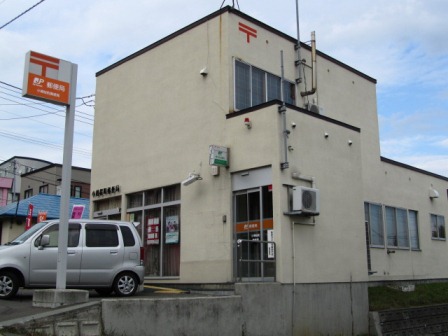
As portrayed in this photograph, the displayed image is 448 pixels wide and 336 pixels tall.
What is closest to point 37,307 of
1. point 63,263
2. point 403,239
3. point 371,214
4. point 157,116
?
point 63,263

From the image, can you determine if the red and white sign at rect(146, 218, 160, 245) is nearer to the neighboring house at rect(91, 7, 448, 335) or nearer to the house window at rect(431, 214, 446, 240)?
the neighboring house at rect(91, 7, 448, 335)

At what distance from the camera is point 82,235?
41.2ft

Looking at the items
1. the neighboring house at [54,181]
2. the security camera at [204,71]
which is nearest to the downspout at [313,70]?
the security camera at [204,71]

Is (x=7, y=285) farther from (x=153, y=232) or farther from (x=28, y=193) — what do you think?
(x=28, y=193)

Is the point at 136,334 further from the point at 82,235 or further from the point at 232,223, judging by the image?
the point at 232,223

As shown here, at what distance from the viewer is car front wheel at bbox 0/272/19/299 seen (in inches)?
455

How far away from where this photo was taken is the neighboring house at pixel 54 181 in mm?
37812

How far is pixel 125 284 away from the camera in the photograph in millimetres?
12625

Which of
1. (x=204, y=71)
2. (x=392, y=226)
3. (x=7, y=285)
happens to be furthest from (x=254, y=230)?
(x=392, y=226)

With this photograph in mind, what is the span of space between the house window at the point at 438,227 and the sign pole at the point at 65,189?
17430mm

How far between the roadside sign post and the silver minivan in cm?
141

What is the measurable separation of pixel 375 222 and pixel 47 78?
45.2 feet

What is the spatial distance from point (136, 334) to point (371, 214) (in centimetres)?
1224

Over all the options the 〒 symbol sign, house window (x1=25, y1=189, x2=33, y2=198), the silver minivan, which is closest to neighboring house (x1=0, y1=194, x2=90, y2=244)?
house window (x1=25, y1=189, x2=33, y2=198)
